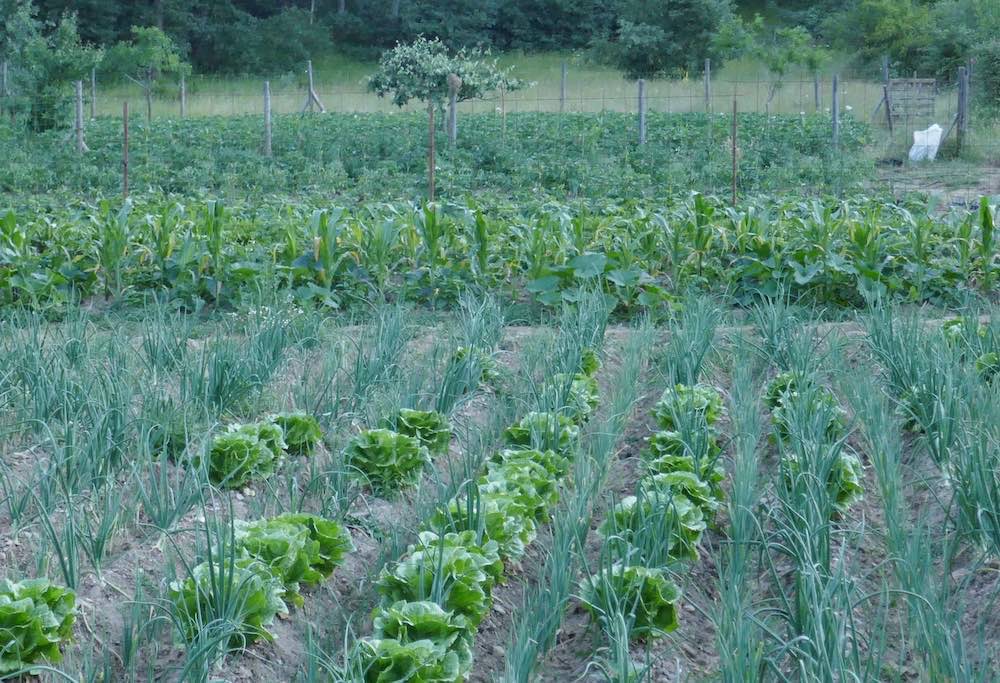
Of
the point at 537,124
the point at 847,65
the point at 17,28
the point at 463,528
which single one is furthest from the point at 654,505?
the point at 847,65

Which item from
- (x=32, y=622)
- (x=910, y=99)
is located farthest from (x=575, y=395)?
(x=910, y=99)

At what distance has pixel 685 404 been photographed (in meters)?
3.62

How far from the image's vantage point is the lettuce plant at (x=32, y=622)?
2.35 m

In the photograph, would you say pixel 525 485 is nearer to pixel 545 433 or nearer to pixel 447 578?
pixel 545 433

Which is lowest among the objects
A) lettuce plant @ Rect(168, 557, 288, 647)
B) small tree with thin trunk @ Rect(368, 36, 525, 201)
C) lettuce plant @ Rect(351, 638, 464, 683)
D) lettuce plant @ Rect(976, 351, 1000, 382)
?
lettuce plant @ Rect(351, 638, 464, 683)

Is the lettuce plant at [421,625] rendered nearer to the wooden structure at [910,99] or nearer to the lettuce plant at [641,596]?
the lettuce plant at [641,596]

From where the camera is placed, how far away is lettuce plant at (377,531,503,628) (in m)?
2.53

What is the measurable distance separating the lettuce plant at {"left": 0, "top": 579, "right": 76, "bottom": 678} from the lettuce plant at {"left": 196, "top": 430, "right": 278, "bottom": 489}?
3.05 ft

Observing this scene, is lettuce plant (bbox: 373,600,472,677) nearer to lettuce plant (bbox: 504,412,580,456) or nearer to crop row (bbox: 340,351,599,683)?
crop row (bbox: 340,351,599,683)

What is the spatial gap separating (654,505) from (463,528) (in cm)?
47

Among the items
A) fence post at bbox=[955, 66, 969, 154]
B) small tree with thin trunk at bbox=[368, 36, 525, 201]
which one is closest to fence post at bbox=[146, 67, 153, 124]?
A: small tree with thin trunk at bbox=[368, 36, 525, 201]

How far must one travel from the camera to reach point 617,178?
13.8 metres

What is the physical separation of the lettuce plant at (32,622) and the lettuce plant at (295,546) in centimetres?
40

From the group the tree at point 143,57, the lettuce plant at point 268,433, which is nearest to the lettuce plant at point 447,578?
the lettuce plant at point 268,433
